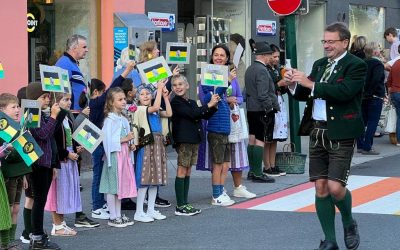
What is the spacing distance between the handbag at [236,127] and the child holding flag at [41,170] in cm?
308

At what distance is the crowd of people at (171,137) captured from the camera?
7.32 meters

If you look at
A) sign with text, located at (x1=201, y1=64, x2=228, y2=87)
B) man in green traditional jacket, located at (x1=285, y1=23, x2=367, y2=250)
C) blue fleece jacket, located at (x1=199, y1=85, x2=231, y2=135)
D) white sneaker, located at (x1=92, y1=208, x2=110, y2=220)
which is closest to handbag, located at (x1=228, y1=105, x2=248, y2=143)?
blue fleece jacket, located at (x1=199, y1=85, x2=231, y2=135)

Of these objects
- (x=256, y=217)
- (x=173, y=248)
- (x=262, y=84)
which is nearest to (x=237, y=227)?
(x=256, y=217)

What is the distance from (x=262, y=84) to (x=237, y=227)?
3.09 m

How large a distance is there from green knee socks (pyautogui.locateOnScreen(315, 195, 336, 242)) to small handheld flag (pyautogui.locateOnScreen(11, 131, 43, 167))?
8.43ft

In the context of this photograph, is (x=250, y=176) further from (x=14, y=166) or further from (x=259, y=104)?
(x=14, y=166)

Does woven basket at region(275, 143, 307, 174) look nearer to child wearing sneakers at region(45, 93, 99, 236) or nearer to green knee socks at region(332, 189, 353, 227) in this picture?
child wearing sneakers at region(45, 93, 99, 236)

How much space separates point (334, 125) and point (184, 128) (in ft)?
8.56

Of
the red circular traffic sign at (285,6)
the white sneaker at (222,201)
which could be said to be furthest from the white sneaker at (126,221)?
the red circular traffic sign at (285,6)

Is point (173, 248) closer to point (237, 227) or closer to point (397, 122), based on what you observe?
point (237, 227)

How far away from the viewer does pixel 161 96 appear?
920 cm

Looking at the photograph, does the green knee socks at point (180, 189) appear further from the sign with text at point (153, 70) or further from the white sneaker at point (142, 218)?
the sign with text at point (153, 70)

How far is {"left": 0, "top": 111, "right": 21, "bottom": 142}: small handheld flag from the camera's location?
7.07 m

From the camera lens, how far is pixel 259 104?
448 inches
